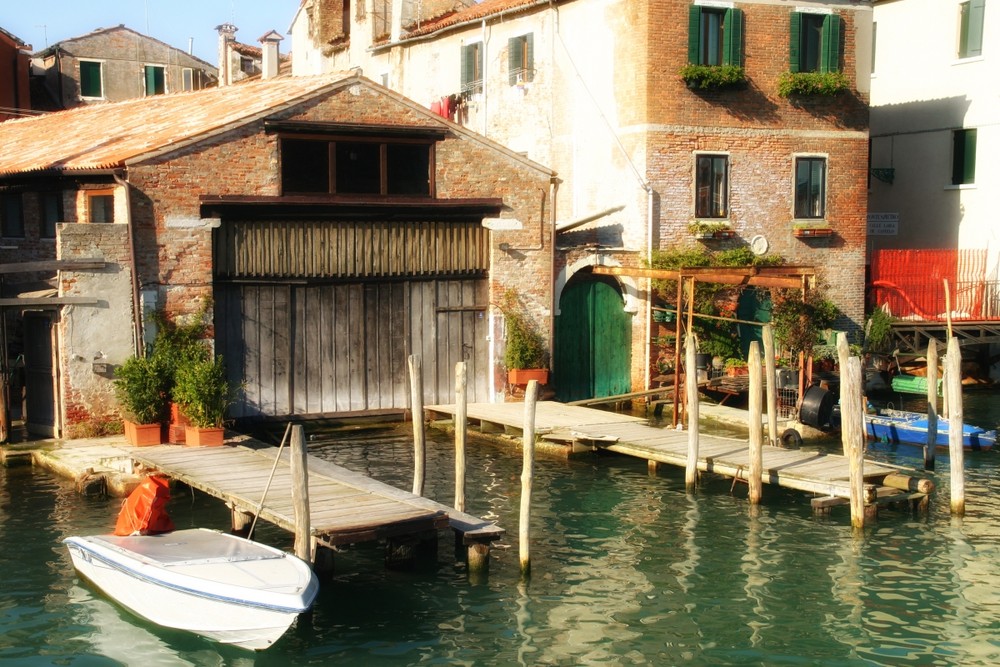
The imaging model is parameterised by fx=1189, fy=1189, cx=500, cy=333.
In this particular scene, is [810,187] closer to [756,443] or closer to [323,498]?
[756,443]

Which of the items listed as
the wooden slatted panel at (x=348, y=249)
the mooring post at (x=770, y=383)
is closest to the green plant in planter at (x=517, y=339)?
the wooden slatted panel at (x=348, y=249)

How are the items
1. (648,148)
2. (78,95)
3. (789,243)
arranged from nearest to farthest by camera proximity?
(648,148)
(789,243)
(78,95)

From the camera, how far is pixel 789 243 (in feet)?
77.6

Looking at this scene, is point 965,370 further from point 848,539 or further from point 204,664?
point 204,664

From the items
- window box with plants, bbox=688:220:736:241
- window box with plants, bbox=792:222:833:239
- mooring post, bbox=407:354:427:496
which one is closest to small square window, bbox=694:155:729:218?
window box with plants, bbox=688:220:736:241

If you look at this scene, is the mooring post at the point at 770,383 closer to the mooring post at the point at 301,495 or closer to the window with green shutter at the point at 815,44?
the window with green shutter at the point at 815,44

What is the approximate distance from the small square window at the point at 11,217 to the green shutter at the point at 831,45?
50.4ft

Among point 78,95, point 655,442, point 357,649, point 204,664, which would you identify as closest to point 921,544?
point 655,442

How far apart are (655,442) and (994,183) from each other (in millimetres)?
13122

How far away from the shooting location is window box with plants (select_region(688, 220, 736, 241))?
22688 mm

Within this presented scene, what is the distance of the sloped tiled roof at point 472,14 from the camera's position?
979 inches

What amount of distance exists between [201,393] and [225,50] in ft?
72.6

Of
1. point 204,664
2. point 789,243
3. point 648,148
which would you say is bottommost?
point 204,664

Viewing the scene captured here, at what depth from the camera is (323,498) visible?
43.7ft
